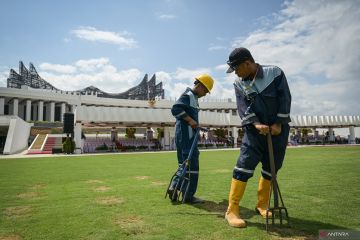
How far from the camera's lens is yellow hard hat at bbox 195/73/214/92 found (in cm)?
508

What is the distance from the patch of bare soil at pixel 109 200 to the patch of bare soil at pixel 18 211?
1031 mm

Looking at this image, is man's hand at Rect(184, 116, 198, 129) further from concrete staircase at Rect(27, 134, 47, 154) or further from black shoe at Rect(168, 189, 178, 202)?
concrete staircase at Rect(27, 134, 47, 154)

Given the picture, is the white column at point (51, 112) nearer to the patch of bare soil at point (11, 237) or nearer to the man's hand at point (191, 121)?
the man's hand at point (191, 121)

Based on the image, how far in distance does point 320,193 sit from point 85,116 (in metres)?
28.3

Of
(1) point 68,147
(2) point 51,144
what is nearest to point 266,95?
(1) point 68,147

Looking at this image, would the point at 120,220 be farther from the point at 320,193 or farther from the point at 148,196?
the point at 320,193

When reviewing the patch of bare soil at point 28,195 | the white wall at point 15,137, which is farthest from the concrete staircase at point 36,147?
the patch of bare soil at point 28,195

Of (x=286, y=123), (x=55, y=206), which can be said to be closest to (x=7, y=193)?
(x=55, y=206)

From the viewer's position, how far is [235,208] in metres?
3.60

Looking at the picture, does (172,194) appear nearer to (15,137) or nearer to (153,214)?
(153,214)

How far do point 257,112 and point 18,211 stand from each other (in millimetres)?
3715

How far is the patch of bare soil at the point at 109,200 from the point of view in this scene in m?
4.62

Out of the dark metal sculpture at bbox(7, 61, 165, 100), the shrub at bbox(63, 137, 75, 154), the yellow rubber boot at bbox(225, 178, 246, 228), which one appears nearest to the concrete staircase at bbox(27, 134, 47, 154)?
the shrub at bbox(63, 137, 75, 154)

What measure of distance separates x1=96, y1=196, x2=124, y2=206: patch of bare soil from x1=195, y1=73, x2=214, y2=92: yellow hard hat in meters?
2.44
